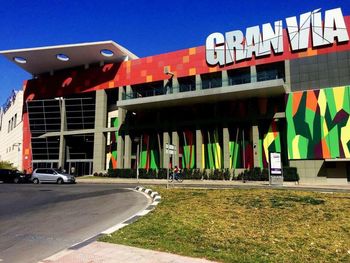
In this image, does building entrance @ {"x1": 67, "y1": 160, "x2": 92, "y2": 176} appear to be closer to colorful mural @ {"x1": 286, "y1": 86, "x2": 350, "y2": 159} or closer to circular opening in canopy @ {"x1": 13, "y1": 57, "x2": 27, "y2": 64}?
circular opening in canopy @ {"x1": 13, "y1": 57, "x2": 27, "y2": 64}

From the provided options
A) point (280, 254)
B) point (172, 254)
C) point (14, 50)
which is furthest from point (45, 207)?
point (14, 50)

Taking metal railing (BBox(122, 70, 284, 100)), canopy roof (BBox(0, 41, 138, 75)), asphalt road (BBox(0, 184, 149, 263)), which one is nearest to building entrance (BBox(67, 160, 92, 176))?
metal railing (BBox(122, 70, 284, 100))

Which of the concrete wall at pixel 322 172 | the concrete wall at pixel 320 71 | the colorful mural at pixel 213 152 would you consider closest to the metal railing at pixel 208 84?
the concrete wall at pixel 320 71

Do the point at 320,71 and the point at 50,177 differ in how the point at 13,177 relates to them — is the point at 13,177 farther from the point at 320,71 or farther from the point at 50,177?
the point at 320,71

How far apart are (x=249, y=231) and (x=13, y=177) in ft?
117

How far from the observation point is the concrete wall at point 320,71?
35.2m

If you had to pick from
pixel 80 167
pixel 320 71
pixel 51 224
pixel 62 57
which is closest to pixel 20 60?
pixel 62 57

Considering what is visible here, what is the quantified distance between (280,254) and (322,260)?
755 millimetres

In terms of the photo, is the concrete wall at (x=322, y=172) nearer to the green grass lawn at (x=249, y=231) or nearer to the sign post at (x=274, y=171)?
the sign post at (x=274, y=171)

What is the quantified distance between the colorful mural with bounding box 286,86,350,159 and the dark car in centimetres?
2752

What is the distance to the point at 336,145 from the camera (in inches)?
1351

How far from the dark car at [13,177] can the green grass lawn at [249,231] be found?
29.7 metres

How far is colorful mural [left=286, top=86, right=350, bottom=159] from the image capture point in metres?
34.3

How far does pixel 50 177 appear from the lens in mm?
36531
